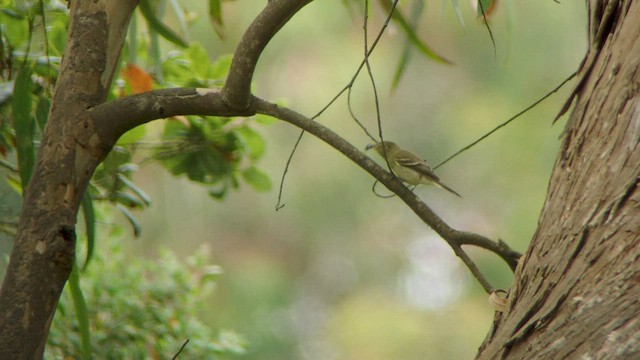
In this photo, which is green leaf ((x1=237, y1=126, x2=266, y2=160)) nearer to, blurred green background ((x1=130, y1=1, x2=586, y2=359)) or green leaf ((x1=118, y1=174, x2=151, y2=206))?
green leaf ((x1=118, y1=174, x2=151, y2=206))

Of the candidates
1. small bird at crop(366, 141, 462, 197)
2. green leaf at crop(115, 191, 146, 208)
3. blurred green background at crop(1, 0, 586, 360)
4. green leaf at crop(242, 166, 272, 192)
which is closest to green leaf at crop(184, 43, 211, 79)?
green leaf at crop(242, 166, 272, 192)

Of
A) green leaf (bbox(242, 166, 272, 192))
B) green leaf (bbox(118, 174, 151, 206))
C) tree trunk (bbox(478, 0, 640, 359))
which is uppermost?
green leaf (bbox(242, 166, 272, 192))

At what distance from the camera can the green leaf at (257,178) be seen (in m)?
2.68

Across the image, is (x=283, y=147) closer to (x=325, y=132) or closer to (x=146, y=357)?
(x=146, y=357)

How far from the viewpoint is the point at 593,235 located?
1.05 meters

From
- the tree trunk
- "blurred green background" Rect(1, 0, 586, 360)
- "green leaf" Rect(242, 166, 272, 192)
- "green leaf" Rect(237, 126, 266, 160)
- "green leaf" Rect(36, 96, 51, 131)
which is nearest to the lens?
the tree trunk

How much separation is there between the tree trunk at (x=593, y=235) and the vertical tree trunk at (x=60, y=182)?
2.14 ft

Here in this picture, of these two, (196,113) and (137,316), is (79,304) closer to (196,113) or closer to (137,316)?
(196,113)

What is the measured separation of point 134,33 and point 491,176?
5.07 meters

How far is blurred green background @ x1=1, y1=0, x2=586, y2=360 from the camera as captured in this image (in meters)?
6.22

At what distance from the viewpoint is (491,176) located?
21.7ft

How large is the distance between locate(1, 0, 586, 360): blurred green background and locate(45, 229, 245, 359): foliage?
311 cm

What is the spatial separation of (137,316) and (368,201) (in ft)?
13.3

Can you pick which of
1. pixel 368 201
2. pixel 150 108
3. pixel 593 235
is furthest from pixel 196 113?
pixel 368 201
